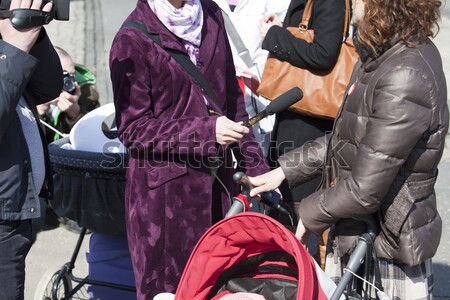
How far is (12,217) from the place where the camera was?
109 inches

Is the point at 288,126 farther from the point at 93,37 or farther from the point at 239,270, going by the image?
the point at 93,37

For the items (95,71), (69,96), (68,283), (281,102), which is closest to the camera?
(281,102)

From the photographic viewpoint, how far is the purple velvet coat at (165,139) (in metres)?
3.07

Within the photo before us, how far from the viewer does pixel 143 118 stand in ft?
10.2

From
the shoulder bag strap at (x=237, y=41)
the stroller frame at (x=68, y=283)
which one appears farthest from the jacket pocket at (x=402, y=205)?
the shoulder bag strap at (x=237, y=41)

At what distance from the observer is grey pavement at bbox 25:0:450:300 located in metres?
4.64

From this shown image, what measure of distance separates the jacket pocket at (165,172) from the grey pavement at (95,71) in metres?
1.07

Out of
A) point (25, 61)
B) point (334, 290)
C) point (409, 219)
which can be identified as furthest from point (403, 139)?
point (25, 61)

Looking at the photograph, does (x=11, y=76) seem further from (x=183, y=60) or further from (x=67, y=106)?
(x=67, y=106)

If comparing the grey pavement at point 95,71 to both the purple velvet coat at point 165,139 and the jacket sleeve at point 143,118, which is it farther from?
the jacket sleeve at point 143,118

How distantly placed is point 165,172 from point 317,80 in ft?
3.47

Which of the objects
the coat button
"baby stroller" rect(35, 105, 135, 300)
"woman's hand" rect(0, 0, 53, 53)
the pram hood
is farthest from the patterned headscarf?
the pram hood

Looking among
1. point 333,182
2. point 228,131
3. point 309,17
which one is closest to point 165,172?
point 228,131

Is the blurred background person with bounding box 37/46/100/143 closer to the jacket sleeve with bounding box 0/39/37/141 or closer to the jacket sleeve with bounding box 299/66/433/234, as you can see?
the jacket sleeve with bounding box 0/39/37/141
